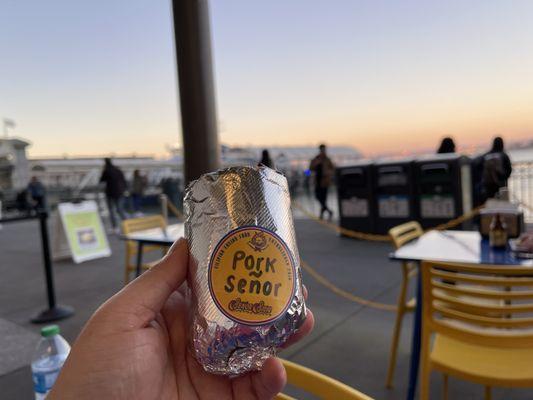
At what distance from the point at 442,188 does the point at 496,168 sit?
0.84 m

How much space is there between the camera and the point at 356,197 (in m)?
7.55

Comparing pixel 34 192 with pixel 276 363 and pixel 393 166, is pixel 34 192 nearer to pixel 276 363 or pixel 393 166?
pixel 393 166

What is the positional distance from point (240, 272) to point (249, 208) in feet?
0.41

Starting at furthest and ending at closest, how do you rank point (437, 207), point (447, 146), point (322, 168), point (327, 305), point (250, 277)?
point (322, 168), point (447, 146), point (437, 207), point (327, 305), point (250, 277)

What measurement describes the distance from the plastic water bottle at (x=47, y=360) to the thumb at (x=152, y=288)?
1.84 ft

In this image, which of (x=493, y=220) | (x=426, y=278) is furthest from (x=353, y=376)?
(x=493, y=220)

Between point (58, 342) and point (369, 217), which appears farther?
point (369, 217)

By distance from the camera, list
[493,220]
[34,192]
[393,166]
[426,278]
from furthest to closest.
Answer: [34,192]
[393,166]
[493,220]
[426,278]

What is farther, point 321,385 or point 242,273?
point 321,385

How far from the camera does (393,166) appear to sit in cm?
714

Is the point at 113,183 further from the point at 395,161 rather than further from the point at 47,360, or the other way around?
the point at 47,360

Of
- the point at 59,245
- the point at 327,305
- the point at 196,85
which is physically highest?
the point at 196,85

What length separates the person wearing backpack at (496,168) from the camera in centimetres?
663

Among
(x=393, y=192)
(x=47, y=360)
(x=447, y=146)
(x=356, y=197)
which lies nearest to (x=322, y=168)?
(x=356, y=197)
